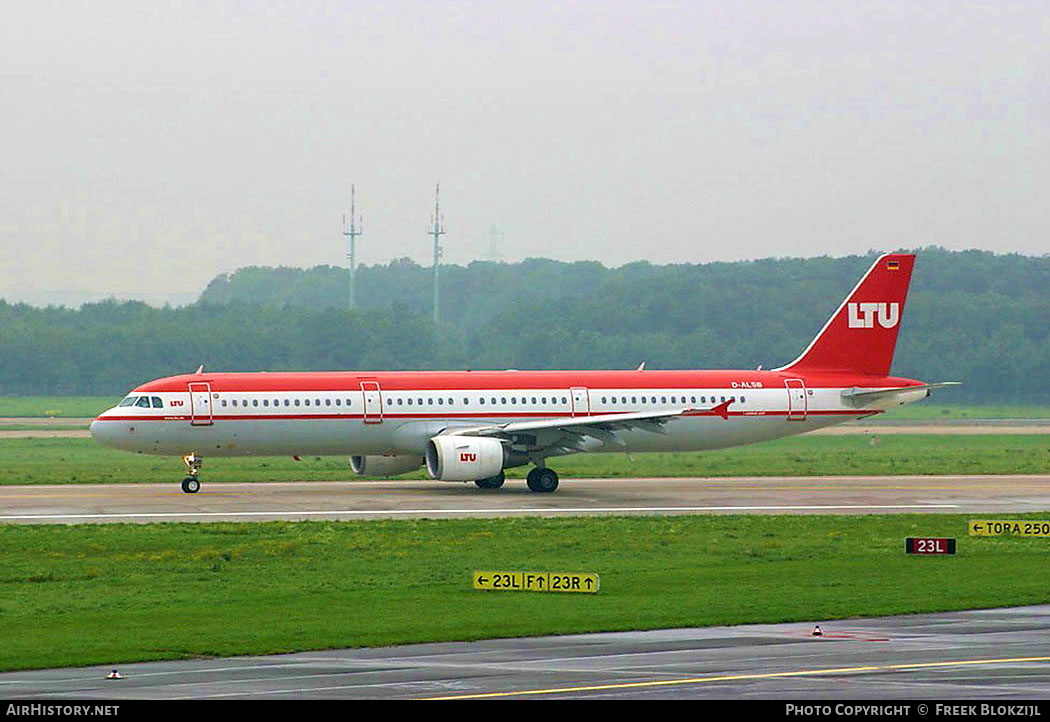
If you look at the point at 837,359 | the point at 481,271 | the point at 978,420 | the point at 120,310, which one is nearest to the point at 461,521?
the point at 837,359

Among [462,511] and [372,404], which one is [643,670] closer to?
[462,511]

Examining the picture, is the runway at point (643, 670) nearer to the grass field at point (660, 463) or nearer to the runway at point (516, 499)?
the runway at point (516, 499)

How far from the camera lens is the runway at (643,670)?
52.5ft

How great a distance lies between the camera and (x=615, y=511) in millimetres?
40719

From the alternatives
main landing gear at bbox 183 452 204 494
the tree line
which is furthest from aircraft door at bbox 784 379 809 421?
the tree line

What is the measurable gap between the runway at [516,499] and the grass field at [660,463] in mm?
2818

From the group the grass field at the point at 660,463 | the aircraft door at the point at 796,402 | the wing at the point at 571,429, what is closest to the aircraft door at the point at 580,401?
the wing at the point at 571,429

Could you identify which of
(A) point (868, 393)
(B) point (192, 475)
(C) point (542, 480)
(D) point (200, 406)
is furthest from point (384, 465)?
(A) point (868, 393)

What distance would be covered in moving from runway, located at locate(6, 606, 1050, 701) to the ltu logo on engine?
31.4 meters

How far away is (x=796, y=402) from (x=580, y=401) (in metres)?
6.80

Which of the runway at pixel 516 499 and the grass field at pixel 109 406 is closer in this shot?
the runway at pixel 516 499

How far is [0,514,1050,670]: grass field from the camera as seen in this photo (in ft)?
71.0

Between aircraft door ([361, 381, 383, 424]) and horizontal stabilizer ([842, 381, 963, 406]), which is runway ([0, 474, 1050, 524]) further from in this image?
horizontal stabilizer ([842, 381, 963, 406])

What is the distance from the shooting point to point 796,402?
50.7m
